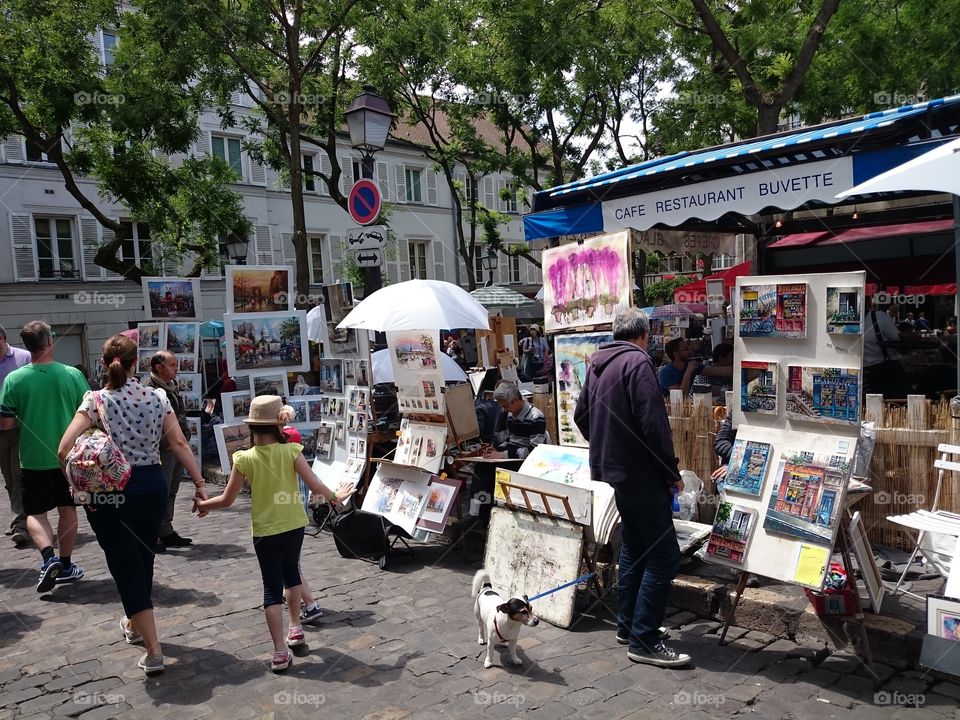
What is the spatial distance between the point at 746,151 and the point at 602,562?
325cm

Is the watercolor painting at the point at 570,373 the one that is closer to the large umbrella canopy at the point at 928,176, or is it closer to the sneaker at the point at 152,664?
the large umbrella canopy at the point at 928,176

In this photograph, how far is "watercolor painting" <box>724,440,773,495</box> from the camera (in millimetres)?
4332

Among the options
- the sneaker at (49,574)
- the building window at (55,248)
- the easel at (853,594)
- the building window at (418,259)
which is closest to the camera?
the easel at (853,594)

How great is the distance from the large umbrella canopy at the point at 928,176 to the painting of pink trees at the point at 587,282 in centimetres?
164

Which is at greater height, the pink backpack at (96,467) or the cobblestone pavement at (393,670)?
the pink backpack at (96,467)

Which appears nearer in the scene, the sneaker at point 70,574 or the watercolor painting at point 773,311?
the watercolor painting at point 773,311

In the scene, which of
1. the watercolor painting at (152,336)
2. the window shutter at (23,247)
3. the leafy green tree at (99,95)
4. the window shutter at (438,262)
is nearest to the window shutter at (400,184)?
the window shutter at (438,262)

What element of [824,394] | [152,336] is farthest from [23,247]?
[824,394]

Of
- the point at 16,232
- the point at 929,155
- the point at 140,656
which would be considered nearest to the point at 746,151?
the point at 929,155

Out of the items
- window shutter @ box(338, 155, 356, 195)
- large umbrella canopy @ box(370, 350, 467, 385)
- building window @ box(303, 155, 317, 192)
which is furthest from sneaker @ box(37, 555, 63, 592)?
window shutter @ box(338, 155, 356, 195)

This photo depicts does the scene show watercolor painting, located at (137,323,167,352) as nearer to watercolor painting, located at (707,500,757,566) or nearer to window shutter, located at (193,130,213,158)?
watercolor painting, located at (707,500,757,566)

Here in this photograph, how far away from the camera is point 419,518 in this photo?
613 centimetres

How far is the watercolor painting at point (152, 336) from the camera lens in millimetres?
10438

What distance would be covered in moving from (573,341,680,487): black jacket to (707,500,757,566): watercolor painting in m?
0.53
